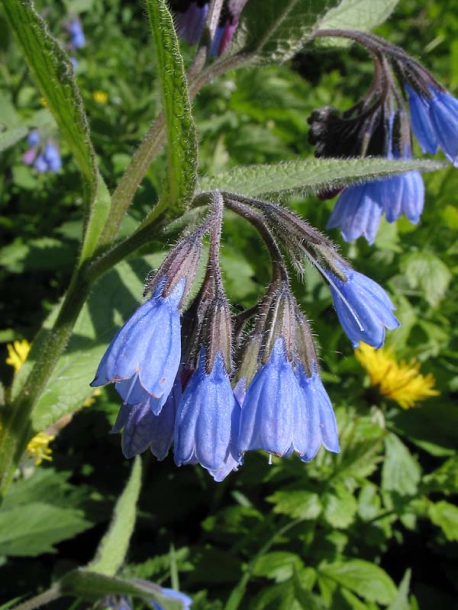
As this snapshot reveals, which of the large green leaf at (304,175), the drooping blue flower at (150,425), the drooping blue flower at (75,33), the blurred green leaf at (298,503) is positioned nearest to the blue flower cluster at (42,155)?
the drooping blue flower at (75,33)

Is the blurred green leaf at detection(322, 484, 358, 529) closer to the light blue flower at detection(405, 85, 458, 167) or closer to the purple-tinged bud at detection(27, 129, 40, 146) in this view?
the light blue flower at detection(405, 85, 458, 167)

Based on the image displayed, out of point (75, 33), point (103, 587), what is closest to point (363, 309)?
point (103, 587)

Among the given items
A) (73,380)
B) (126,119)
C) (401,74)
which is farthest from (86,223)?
(126,119)

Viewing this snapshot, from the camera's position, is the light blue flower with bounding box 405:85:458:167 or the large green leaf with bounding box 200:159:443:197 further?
the light blue flower with bounding box 405:85:458:167

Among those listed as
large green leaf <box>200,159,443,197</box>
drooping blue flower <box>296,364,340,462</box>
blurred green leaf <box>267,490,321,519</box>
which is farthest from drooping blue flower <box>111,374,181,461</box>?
blurred green leaf <box>267,490,321,519</box>

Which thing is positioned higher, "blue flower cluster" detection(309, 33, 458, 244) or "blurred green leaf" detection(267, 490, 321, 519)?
"blue flower cluster" detection(309, 33, 458, 244)

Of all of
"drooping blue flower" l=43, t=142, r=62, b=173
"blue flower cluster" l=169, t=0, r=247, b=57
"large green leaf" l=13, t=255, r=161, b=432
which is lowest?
"large green leaf" l=13, t=255, r=161, b=432
